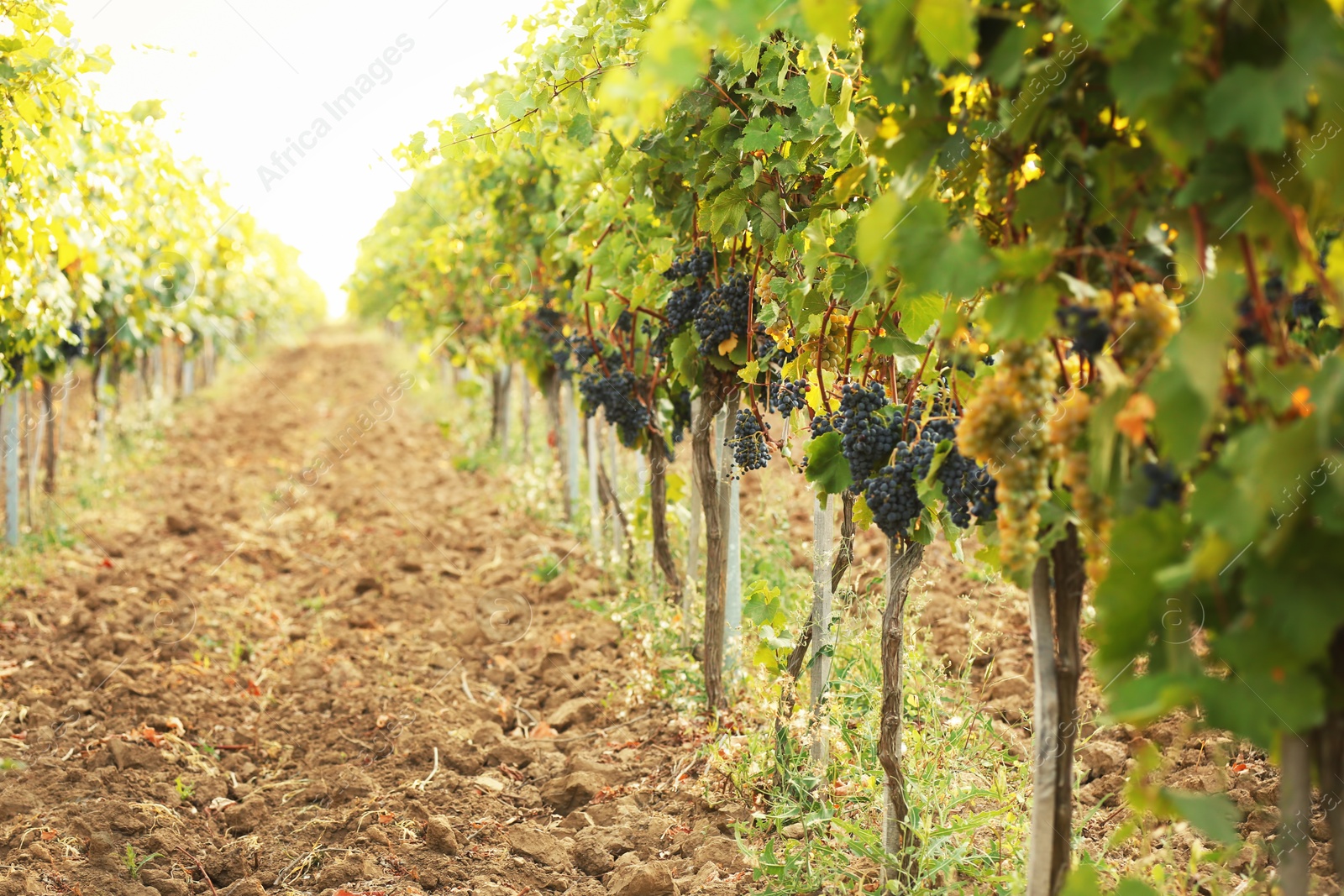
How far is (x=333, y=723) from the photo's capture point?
167 inches

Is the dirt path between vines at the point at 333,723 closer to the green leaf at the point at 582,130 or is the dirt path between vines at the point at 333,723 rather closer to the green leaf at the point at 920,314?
the green leaf at the point at 920,314

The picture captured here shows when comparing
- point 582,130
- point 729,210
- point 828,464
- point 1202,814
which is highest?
point 582,130

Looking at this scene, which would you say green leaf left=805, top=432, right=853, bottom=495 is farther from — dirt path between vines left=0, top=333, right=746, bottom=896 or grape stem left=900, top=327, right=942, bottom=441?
dirt path between vines left=0, top=333, right=746, bottom=896

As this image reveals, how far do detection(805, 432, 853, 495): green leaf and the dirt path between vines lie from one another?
121cm

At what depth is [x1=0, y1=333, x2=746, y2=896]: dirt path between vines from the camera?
3051 mm

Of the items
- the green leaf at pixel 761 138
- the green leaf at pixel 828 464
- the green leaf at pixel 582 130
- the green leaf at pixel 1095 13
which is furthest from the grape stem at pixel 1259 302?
the green leaf at pixel 582 130

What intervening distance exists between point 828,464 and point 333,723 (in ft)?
9.07

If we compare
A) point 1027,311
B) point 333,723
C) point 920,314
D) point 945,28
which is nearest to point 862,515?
point 920,314

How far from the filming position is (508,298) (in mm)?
7695

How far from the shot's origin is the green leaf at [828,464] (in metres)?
2.68

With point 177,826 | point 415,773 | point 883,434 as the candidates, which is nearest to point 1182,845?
point 883,434

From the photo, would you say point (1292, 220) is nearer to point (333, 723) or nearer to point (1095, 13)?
point (1095, 13)

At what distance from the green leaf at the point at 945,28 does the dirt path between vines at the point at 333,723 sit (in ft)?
7.66

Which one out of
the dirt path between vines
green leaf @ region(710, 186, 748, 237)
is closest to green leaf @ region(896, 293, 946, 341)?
green leaf @ region(710, 186, 748, 237)
